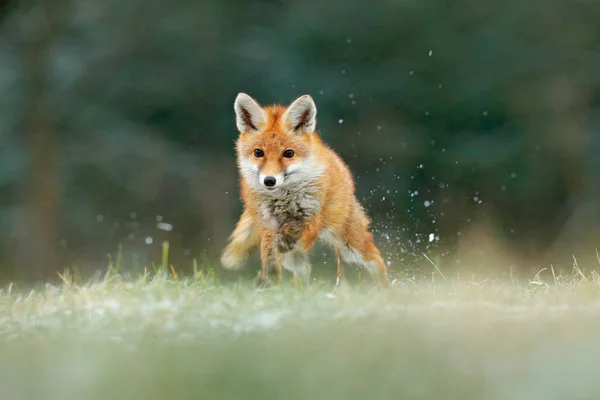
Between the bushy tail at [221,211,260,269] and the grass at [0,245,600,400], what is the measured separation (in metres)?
1.47

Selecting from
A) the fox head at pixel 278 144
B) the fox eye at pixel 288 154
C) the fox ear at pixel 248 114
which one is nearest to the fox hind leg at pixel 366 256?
the fox head at pixel 278 144

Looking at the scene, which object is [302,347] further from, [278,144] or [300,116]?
[300,116]

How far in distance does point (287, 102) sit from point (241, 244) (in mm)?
7532

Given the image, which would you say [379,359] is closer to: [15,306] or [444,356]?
[444,356]

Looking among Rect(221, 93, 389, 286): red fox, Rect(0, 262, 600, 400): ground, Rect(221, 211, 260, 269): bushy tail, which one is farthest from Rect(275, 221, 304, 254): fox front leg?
A: Rect(0, 262, 600, 400): ground

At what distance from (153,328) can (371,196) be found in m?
9.76

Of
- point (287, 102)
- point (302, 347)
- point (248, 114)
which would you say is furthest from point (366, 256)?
point (287, 102)

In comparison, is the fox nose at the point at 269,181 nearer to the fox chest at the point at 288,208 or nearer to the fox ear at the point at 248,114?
the fox chest at the point at 288,208

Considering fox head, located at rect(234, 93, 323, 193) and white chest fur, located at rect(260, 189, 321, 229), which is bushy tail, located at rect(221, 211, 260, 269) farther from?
fox head, located at rect(234, 93, 323, 193)

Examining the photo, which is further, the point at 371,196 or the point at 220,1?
the point at 220,1

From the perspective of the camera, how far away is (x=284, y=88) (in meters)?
14.9

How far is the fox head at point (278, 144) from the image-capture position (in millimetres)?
6520

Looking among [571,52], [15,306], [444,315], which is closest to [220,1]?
[571,52]

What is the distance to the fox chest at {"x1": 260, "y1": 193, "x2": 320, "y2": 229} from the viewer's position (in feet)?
22.1
